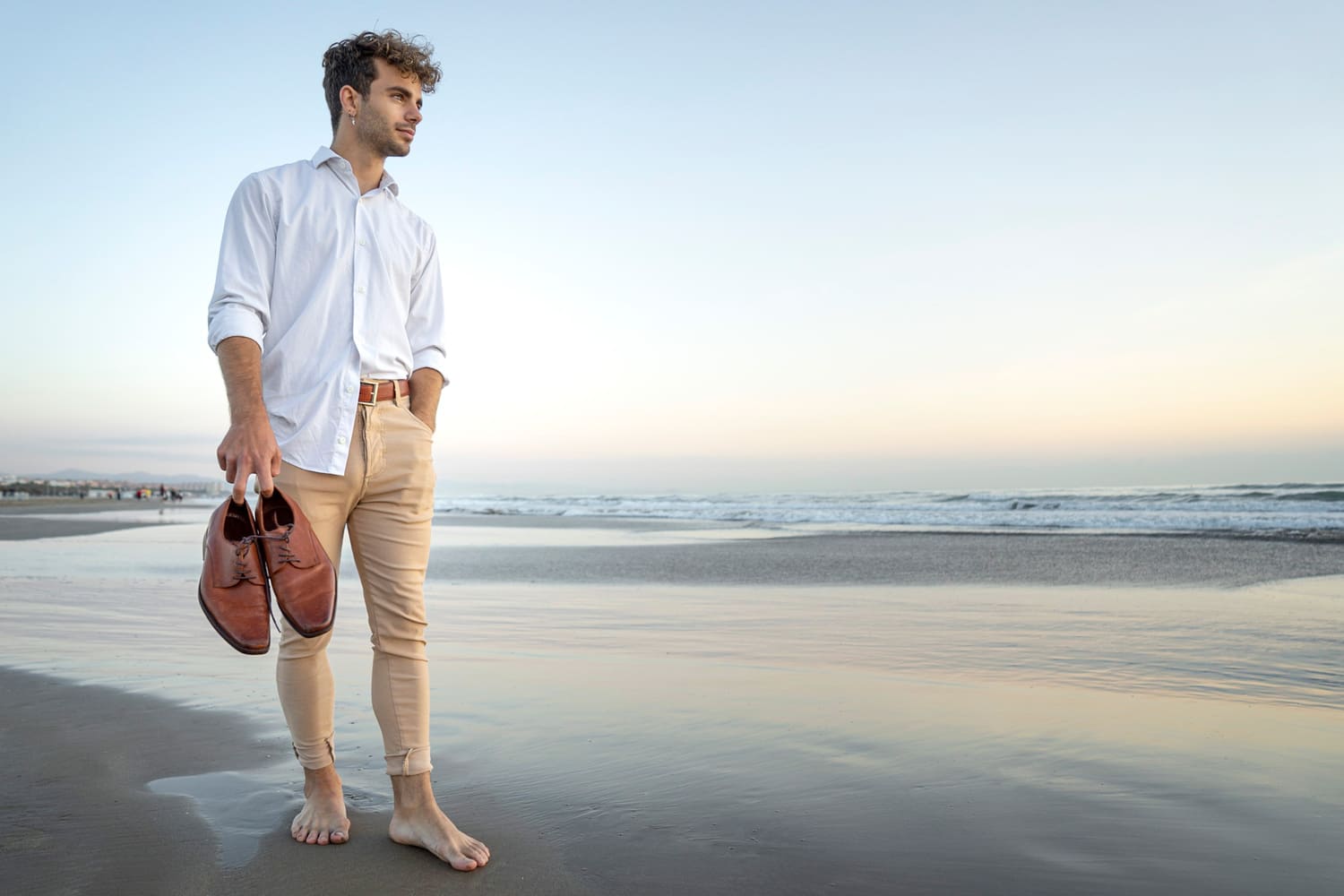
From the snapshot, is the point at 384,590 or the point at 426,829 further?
the point at 384,590

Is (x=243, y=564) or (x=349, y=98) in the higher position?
(x=349, y=98)

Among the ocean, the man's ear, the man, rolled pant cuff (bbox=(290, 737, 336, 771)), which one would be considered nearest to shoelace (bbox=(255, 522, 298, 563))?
the man

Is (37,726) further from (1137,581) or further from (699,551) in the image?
(699,551)

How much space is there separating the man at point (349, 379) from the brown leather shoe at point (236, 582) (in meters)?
0.18

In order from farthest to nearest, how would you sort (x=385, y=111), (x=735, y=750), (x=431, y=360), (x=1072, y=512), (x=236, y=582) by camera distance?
(x=1072, y=512) < (x=735, y=750) < (x=431, y=360) < (x=385, y=111) < (x=236, y=582)

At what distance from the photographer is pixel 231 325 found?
2.21 meters

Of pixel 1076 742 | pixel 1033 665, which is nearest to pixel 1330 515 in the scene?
pixel 1033 665

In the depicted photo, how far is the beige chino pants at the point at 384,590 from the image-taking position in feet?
7.82

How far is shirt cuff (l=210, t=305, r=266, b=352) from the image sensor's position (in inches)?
86.9

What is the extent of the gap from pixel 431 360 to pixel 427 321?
0.13m

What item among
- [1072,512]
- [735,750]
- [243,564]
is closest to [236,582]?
[243,564]

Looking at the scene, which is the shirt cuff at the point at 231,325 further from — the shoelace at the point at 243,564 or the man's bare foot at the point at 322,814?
the man's bare foot at the point at 322,814

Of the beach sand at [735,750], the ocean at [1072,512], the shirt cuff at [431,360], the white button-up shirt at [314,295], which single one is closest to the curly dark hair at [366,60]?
the white button-up shirt at [314,295]

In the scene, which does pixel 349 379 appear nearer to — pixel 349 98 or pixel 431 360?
pixel 431 360
